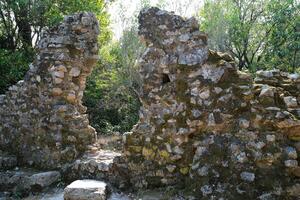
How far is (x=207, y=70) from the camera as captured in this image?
645 cm

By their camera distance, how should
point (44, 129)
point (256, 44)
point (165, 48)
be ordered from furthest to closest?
point (256, 44) → point (44, 129) → point (165, 48)

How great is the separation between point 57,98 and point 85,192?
2602 mm

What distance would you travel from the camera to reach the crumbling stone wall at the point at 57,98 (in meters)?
8.16

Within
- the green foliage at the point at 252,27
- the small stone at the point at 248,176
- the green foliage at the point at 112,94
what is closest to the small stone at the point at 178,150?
the small stone at the point at 248,176

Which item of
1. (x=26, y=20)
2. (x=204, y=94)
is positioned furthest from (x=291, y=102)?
(x=26, y=20)

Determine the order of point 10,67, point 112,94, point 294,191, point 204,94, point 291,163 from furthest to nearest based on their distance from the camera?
point 112,94 → point 10,67 → point 204,94 → point 291,163 → point 294,191

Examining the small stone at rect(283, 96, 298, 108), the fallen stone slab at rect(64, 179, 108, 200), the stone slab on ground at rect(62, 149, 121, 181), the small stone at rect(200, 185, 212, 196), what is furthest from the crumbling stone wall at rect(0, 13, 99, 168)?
the small stone at rect(283, 96, 298, 108)

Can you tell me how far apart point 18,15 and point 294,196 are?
557 inches

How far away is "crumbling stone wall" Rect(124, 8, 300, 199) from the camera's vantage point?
219 inches

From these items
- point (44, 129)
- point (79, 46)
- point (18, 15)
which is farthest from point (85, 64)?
point (18, 15)

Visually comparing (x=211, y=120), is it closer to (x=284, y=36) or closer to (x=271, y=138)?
(x=271, y=138)

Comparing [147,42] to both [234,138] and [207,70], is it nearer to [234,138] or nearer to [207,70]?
[207,70]

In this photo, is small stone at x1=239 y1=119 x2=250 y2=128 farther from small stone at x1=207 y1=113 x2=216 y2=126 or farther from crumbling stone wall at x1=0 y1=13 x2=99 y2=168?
crumbling stone wall at x1=0 y1=13 x2=99 y2=168

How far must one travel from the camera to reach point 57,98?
830cm
